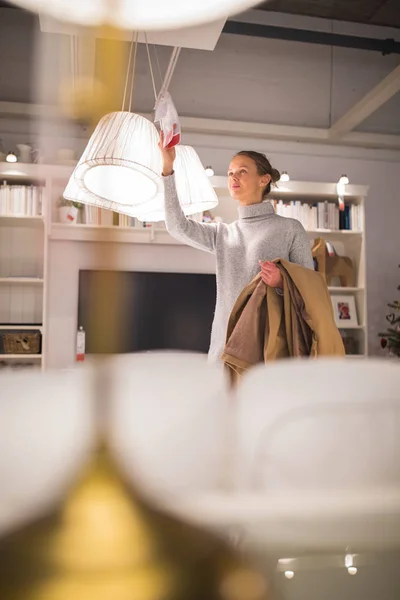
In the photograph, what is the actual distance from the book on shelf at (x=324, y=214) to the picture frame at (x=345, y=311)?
0.46m

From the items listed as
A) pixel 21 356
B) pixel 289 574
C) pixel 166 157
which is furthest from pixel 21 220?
pixel 289 574

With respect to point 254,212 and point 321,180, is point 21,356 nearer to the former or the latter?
point 254,212

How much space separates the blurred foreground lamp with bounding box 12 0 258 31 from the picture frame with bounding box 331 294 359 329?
125 inches

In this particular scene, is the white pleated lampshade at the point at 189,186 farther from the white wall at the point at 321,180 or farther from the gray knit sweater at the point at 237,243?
Result: the white wall at the point at 321,180

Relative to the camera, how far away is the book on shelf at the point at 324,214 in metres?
3.36

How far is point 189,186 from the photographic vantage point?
3.52ft

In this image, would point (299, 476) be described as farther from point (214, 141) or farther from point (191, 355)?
point (214, 141)

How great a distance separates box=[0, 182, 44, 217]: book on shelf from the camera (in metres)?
3.08

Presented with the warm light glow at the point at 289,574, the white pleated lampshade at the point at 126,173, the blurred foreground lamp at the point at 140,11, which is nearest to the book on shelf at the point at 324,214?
the white pleated lampshade at the point at 126,173

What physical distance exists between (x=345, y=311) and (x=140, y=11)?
10.8 feet

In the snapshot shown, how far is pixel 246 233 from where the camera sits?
1010mm

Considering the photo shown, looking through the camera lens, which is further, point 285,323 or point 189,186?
point 189,186

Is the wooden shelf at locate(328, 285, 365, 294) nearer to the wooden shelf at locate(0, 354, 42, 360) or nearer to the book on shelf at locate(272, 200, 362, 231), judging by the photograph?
the book on shelf at locate(272, 200, 362, 231)

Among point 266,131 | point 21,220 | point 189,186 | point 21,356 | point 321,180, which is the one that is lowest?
point 21,356
